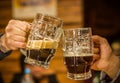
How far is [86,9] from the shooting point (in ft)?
14.8

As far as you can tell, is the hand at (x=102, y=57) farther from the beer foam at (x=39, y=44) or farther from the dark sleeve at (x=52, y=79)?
the dark sleeve at (x=52, y=79)

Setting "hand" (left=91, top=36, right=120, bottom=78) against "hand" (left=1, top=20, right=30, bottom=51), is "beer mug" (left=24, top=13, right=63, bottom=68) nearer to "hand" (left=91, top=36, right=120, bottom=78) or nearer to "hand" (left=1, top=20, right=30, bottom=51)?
"hand" (left=1, top=20, right=30, bottom=51)

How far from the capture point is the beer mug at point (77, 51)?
3.23ft

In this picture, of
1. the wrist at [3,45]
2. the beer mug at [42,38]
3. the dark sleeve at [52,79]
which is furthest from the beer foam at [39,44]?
the dark sleeve at [52,79]

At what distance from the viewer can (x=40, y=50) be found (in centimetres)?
95

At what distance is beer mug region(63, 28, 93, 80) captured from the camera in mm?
985

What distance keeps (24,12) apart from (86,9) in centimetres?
168

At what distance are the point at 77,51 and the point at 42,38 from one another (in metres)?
0.12

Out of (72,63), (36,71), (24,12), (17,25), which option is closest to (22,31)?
(17,25)

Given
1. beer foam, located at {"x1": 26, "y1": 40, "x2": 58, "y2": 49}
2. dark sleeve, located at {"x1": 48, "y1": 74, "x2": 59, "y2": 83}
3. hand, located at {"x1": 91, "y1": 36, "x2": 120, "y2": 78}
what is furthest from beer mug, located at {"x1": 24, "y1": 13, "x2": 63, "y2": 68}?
dark sleeve, located at {"x1": 48, "y1": 74, "x2": 59, "y2": 83}

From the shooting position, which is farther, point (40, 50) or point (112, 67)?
point (112, 67)

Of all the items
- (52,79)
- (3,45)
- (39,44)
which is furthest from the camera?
(52,79)

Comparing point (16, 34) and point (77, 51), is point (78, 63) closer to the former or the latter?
Answer: point (77, 51)

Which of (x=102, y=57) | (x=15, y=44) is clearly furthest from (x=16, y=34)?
(x=102, y=57)
